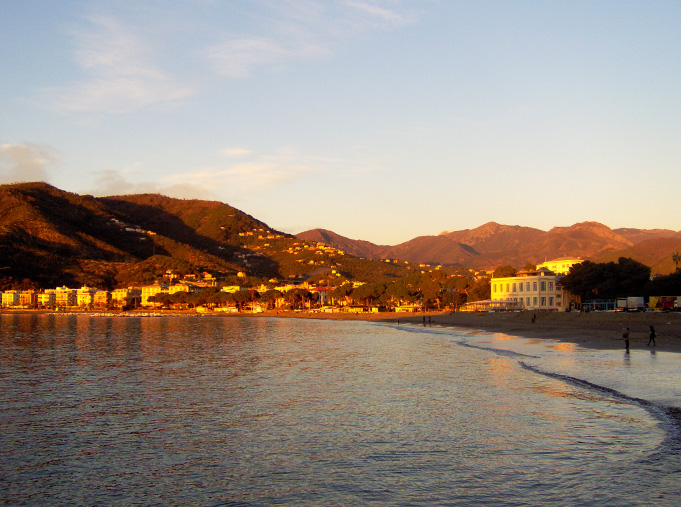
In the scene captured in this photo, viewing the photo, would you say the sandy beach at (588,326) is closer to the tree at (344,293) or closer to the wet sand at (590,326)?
the wet sand at (590,326)

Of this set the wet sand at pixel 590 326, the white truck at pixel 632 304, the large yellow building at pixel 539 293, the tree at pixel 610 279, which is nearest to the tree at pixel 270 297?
the large yellow building at pixel 539 293

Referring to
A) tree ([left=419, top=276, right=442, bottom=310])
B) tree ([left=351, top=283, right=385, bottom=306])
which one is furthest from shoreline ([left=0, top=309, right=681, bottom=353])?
tree ([left=351, top=283, right=385, bottom=306])

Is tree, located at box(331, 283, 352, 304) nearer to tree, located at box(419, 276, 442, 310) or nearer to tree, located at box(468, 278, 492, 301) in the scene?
tree, located at box(419, 276, 442, 310)

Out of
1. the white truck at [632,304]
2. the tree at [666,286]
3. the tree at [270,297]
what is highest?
the tree at [666,286]

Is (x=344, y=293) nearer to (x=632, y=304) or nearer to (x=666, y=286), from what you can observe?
(x=666, y=286)

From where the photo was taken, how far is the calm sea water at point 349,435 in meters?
13.6

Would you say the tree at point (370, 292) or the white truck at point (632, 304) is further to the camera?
the tree at point (370, 292)

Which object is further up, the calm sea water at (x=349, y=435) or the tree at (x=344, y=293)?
the tree at (x=344, y=293)

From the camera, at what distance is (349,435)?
61.5ft

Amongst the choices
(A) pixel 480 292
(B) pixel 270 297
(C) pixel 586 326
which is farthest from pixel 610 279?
(B) pixel 270 297

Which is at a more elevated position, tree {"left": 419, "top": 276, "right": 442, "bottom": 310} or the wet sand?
tree {"left": 419, "top": 276, "right": 442, "bottom": 310}

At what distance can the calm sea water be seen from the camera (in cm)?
1356

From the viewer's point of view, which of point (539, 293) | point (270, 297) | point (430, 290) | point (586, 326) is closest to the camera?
point (586, 326)

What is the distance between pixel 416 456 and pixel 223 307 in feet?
592
